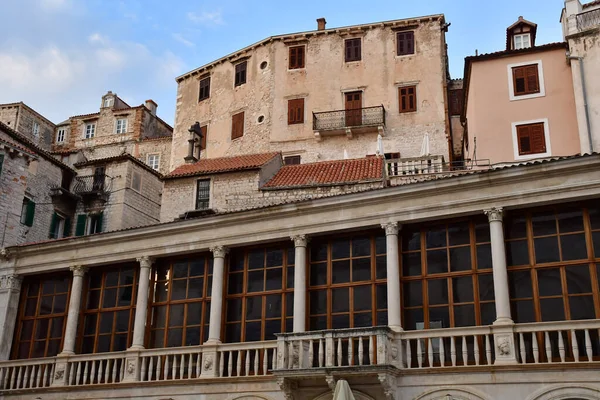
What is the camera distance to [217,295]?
58.9ft

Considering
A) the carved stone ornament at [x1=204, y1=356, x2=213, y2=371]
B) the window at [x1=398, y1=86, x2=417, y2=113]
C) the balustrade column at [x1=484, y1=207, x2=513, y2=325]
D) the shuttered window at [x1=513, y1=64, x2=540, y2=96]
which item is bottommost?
the carved stone ornament at [x1=204, y1=356, x2=213, y2=371]

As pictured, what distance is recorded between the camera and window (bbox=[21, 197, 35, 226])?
2894 cm

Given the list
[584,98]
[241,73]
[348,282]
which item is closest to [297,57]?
[241,73]

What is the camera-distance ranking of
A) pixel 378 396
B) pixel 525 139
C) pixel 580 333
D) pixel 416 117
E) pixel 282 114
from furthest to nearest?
pixel 282 114
pixel 416 117
pixel 525 139
pixel 378 396
pixel 580 333

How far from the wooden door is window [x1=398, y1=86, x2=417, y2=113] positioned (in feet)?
6.63

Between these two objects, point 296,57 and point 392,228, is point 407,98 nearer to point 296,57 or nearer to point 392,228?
point 296,57

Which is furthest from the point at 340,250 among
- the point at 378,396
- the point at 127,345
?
the point at 127,345

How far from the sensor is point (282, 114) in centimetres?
3728

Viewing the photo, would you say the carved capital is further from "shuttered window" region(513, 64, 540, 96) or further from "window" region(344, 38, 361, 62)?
"window" region(344, 38, 361, 62)

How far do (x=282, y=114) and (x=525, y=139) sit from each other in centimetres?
1506

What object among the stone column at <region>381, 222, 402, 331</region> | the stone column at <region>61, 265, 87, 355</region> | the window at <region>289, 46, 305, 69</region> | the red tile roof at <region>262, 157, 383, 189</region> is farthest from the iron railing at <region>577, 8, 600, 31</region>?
the stone column at <region>61, 265, 87, 355</region>

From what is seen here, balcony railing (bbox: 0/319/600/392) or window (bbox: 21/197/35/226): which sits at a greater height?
window (bbox: 21/197/35/226)

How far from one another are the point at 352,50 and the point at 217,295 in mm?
22344

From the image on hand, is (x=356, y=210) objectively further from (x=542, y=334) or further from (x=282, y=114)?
(x=282, y=114)
